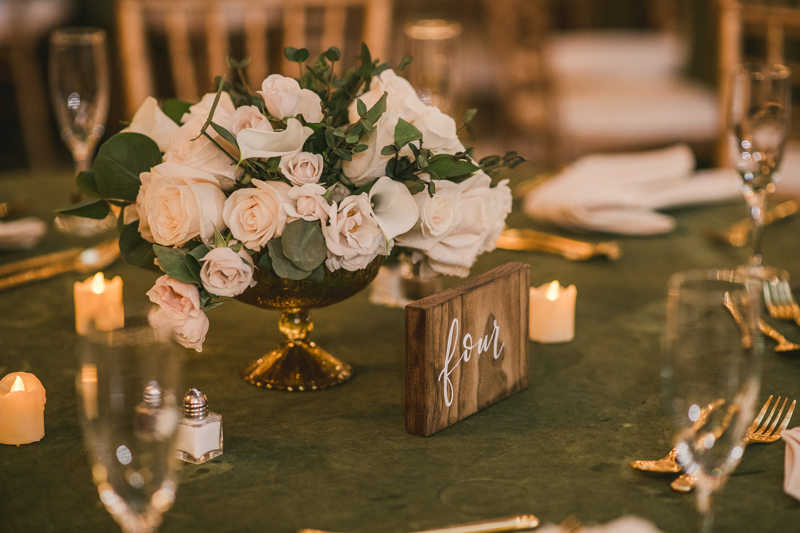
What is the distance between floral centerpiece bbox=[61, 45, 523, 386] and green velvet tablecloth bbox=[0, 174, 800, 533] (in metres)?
0.15

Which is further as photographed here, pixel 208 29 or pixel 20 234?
pixel 208 29

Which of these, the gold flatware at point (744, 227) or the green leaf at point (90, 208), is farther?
the gold flatware at point (744, 227)

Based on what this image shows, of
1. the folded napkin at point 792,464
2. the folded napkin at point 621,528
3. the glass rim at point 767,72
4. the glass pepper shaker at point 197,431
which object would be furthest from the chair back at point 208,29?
the folded napkin at point 621,528

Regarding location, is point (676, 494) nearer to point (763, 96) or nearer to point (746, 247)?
point (763, 96)

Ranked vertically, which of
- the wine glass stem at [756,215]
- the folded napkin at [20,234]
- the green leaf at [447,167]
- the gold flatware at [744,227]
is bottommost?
the gold flatware at [744,227]

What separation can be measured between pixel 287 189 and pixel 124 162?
211 millimetres

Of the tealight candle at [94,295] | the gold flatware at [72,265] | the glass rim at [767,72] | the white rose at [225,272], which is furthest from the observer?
the gold flatware at [72,265]

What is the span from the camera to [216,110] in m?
0.90

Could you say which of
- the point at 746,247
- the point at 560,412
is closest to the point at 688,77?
the point at 746,247

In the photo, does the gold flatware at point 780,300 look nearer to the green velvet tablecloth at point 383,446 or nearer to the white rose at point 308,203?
the green velvet tablecloth at point 383,446

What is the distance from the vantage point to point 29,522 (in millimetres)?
741

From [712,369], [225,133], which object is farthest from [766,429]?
[225,133]

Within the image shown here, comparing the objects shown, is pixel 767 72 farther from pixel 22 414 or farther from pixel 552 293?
pixel 22 414

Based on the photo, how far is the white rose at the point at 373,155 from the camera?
0.90 metres
